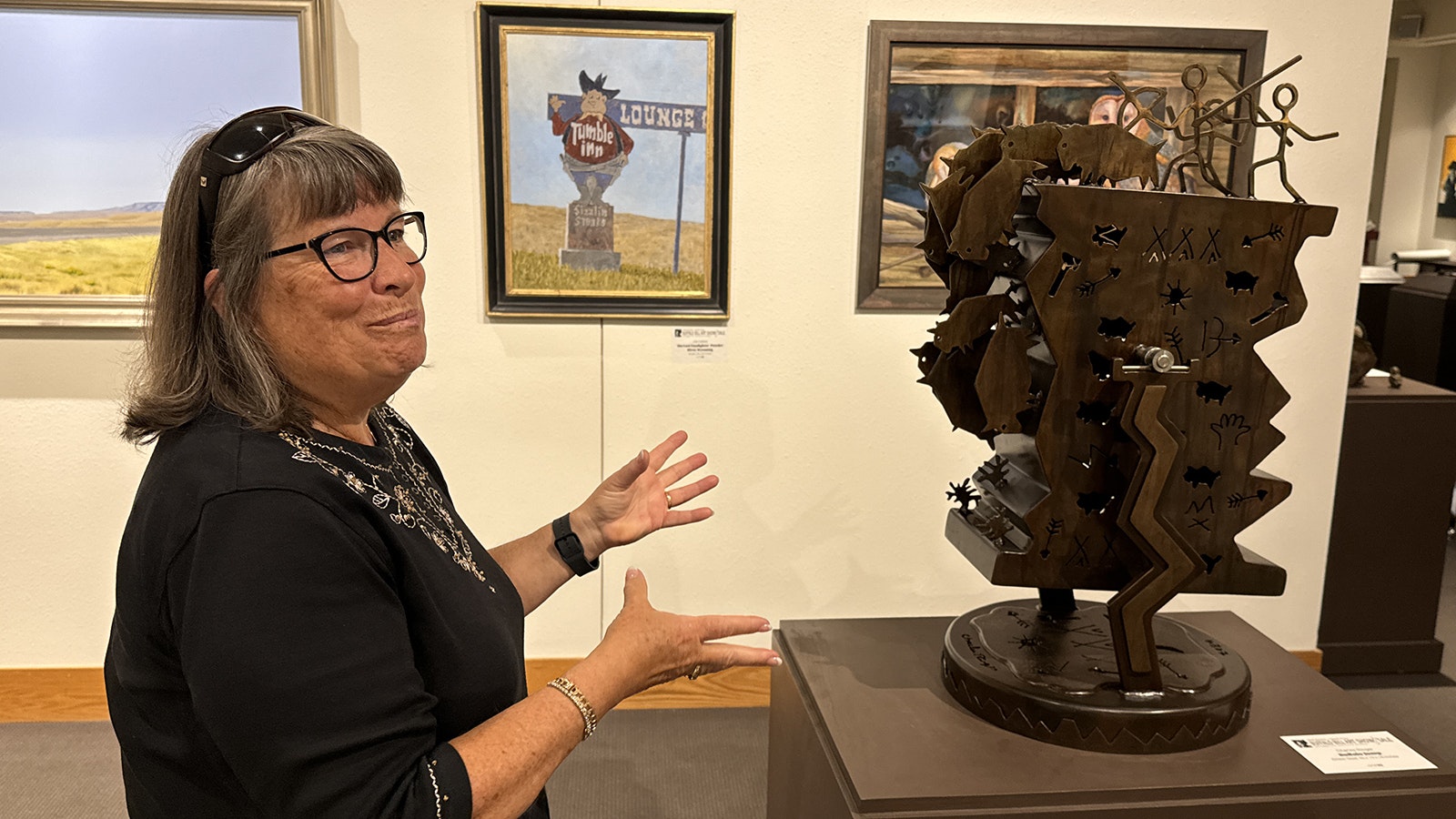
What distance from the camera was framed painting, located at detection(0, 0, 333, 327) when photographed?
2902 mm

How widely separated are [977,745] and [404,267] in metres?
1.07

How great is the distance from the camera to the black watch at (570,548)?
1.93 meters

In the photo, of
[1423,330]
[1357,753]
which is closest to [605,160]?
[1357,753]

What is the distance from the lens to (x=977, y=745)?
158 centimetres

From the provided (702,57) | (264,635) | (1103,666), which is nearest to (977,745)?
(1103,666)

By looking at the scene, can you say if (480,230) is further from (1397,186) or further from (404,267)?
(1397,186)

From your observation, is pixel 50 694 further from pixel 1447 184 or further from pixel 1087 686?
pixel 1447 184

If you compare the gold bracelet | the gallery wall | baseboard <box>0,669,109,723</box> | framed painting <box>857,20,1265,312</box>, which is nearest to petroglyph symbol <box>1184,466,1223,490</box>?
the gold bracelet

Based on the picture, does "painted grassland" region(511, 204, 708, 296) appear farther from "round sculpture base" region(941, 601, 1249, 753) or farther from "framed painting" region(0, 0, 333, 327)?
"round sculpture base" region(941, 601, 1249, 753)

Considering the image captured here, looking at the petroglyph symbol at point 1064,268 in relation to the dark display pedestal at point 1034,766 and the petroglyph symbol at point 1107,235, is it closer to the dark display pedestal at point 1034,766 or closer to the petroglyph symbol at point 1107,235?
the petroglyph symbol at point 1107,235

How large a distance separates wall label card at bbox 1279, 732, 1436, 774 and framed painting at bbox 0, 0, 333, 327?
109 inches

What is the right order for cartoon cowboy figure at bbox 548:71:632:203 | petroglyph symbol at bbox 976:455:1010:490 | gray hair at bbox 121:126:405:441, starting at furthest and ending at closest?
cartoon cowboy figure at bbox 548:71:632:203
petroglyph symbol at bbox 976:455:1010:490
gray hair at bbox 121:126:405:441

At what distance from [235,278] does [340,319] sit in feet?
0.42

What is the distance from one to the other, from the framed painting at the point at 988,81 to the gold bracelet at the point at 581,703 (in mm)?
2059
